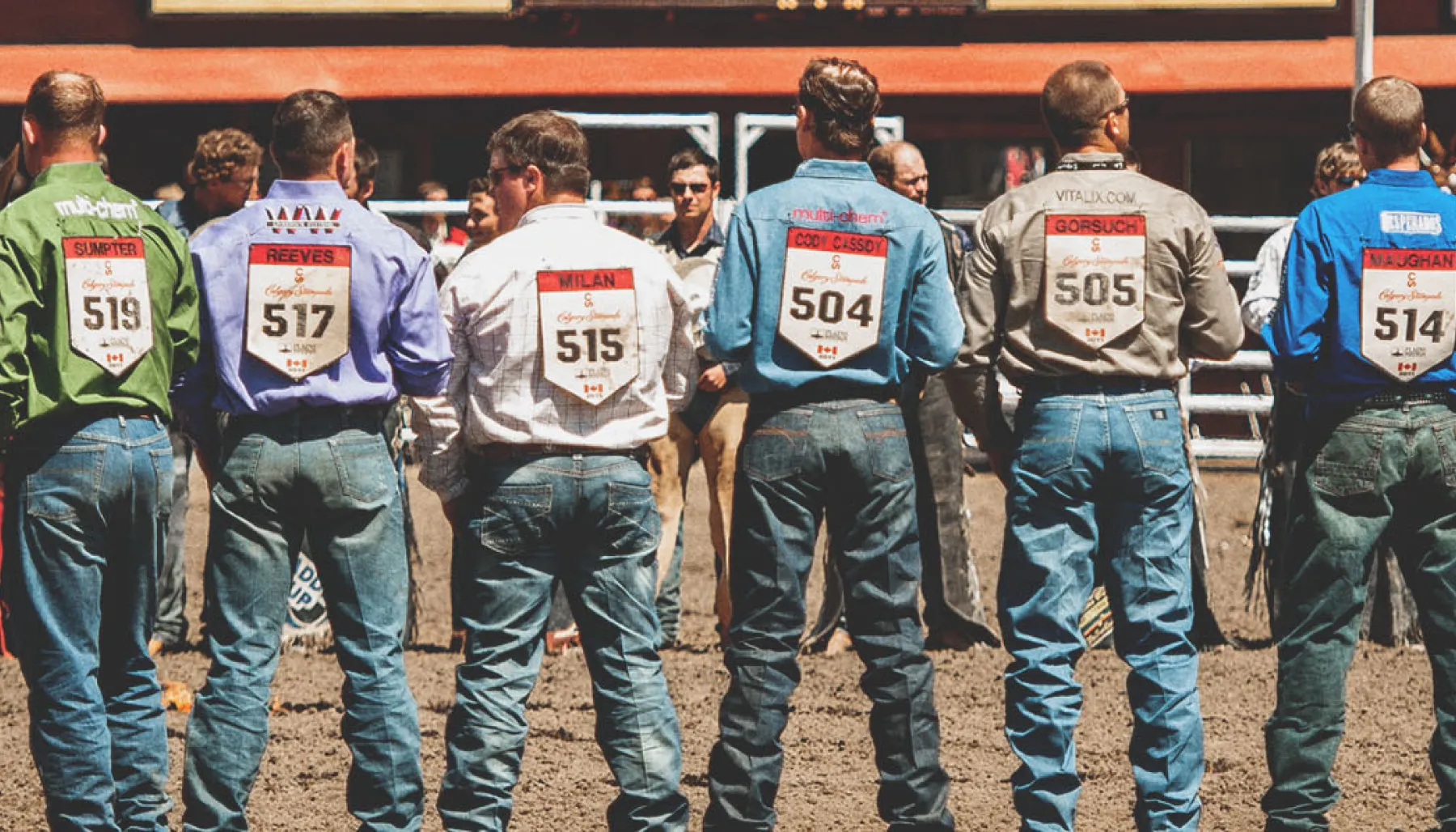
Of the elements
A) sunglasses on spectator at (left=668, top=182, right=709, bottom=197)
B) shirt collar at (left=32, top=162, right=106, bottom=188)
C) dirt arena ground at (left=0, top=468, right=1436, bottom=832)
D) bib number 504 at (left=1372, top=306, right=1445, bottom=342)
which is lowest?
dirt arena ground at (left=0, top=468, right=1436, bottom=832)

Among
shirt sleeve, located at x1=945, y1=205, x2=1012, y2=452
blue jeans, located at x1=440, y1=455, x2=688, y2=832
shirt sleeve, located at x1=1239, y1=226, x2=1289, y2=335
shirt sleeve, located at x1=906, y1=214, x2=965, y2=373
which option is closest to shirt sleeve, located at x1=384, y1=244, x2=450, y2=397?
blue jeans, located at x1=440, y1=455, x2=688, y2=832

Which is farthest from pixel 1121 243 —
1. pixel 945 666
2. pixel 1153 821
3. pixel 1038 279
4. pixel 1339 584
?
pixel 945 666

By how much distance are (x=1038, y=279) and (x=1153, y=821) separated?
136 centimetres

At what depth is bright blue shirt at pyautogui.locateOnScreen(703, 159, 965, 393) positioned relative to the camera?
17.0ft

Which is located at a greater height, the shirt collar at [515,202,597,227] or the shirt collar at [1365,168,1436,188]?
the shirt collar at [1365,168,1436,188]

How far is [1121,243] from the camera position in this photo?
17.0 feet

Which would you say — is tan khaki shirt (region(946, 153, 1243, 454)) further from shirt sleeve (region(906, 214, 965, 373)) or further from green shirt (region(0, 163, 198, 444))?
green shirt (region(0, 163, 198, 444))

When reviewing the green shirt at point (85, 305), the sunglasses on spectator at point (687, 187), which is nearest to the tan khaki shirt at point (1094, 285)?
the green shirt at point (85, 305)

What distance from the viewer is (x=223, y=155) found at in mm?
7398

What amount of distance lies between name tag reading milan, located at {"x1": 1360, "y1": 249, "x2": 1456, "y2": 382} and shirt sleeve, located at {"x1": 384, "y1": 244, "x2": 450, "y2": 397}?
232 cm

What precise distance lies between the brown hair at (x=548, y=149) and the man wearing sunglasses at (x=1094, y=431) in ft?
3.43

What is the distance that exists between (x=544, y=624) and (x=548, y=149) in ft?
3.81

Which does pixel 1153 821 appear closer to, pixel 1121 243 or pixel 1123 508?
pixel 1123 508

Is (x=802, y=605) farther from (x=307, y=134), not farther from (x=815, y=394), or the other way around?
(x=307, y=134)
